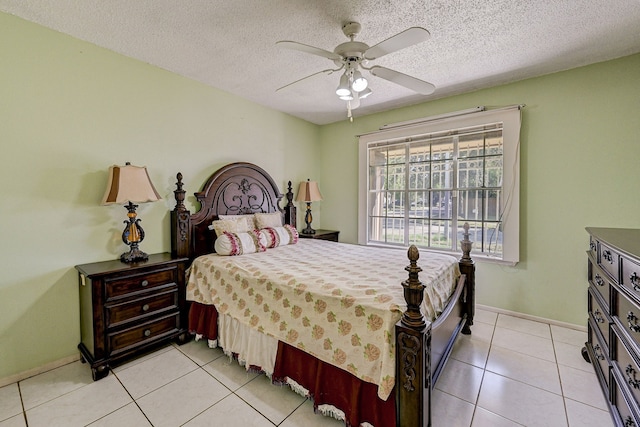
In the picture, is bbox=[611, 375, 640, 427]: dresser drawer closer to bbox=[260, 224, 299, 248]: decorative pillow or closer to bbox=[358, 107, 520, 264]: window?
bbox=[358, 107, 520, 264]: window

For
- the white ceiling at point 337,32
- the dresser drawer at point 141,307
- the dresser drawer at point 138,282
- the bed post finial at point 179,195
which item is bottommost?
the dresser drawer at point 141,307

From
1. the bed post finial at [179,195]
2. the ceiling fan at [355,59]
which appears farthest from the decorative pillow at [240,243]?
the ceiling fan at [355,59]

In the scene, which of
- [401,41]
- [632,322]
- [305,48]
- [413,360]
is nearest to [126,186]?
[305,48]

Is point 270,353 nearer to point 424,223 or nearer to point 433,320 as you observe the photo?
point 433,320

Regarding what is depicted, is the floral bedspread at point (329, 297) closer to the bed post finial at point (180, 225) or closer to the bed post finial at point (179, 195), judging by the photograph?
the bed post finial at point (180, 225)

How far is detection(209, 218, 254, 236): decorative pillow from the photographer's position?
2883 mm

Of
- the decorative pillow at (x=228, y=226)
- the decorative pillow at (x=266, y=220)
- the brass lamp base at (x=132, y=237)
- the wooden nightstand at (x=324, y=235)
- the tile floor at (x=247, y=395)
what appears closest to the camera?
the tile floor at (x=247, y=395)

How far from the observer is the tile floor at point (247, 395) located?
5.29 ft

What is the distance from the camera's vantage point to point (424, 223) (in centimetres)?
373

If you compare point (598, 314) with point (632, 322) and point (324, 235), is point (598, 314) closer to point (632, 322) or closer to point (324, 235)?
point (632, 322)

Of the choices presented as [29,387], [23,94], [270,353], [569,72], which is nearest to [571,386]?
[270,353]

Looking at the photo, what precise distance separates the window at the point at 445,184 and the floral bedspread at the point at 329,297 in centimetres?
107

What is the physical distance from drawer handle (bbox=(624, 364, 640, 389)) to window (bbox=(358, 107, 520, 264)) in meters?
1.81

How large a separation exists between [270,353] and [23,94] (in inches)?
106
